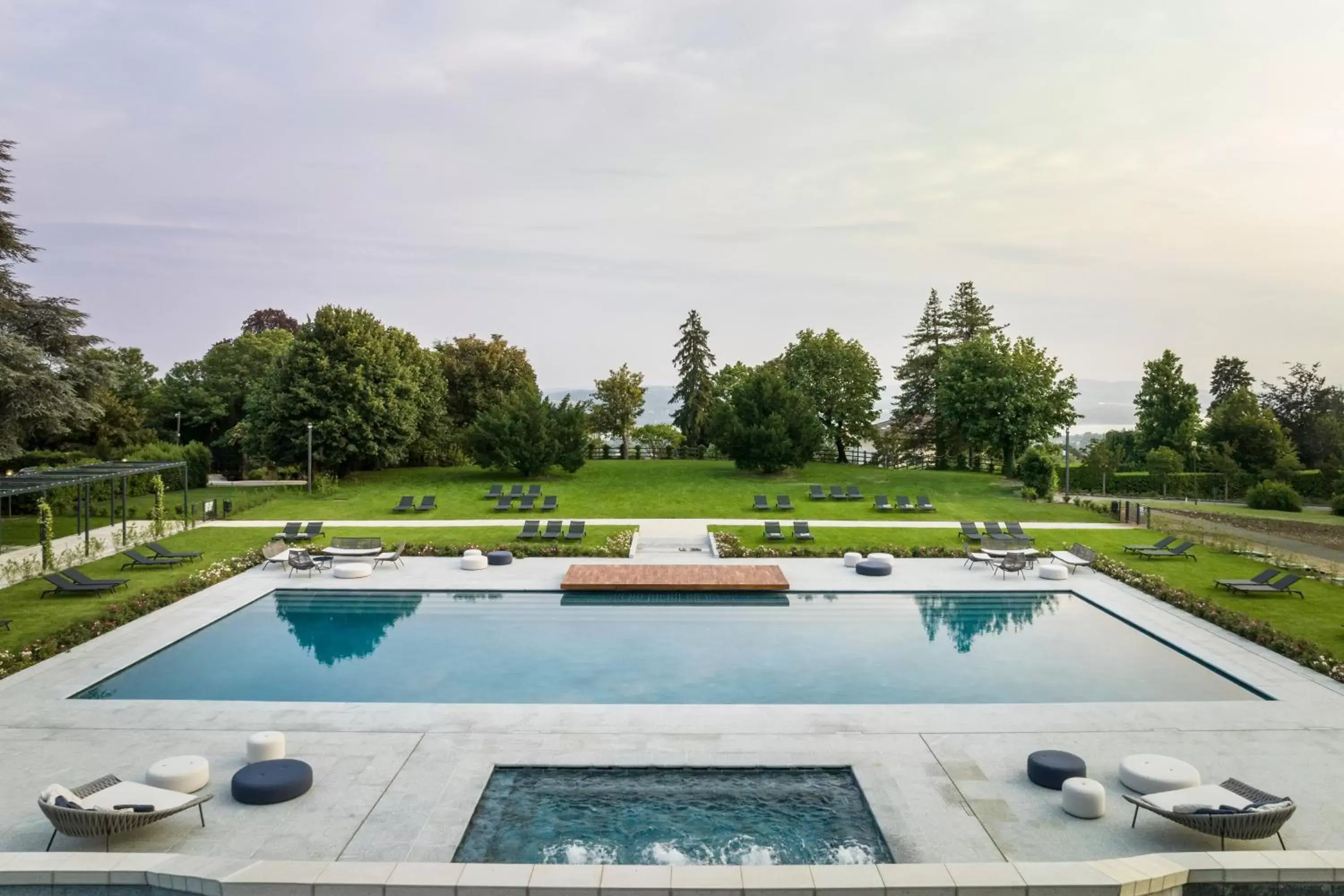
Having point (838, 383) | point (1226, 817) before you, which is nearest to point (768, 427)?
point (838, 383)

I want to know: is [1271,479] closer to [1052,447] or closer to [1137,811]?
[1052,447]

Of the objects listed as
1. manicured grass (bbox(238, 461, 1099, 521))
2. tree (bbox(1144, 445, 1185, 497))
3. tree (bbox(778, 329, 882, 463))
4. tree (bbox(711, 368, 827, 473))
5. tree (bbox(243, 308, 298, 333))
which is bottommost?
manicured grass (bbox(238, 461, 1099, 521))

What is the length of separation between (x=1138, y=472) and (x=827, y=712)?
39.6m

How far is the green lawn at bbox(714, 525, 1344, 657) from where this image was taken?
16516 millimetres

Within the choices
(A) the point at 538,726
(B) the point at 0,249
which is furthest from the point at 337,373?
(A) the point at 538,726

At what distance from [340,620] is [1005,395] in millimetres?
32084

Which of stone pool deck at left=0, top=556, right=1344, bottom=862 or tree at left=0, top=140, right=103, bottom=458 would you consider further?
tree at left=0, top=140, right=103, bottom=458

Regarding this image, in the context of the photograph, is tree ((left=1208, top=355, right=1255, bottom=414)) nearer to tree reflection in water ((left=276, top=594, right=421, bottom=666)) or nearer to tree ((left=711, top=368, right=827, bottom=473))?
tree ((left=711, top=368, right=827, bottom=473))

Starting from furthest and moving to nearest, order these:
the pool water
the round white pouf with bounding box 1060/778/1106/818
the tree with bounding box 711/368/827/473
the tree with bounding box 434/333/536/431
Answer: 1. the tree with bounding box 434/333/536/431
2. the tree with bounding box 711/368/827/473
3. the round white pouf with bounding box 1060/778/1106/818
4. the pool water

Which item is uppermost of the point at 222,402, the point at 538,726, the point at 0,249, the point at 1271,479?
the point at 0,249

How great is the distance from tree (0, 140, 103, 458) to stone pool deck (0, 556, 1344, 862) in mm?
15632

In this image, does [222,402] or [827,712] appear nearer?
[827,712]

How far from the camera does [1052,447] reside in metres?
39.2

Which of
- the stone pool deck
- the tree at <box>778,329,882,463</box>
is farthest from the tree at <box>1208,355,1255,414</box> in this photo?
the stone pool deck
